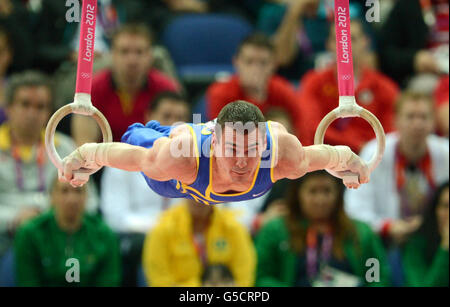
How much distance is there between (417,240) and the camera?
5086 millimetres

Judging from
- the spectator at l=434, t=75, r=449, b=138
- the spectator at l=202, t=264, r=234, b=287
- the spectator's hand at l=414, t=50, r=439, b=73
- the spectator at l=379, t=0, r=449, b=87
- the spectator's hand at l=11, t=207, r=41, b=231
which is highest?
the spectator at l=379, t=0, r=449, b=87

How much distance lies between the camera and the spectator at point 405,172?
531 centimetres

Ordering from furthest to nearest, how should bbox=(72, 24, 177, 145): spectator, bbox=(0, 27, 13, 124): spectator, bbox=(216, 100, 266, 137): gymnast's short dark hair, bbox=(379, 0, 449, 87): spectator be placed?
bbox=(379, 0, 449, 87): spectator → bbox=(0, 27, 13, 124): spectator → bbox=(72, 24, 177, 145): spectator → bbox=(216, 100, 266, 137): gymnast's short dark hair

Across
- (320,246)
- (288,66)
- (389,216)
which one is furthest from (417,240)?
(288,66)

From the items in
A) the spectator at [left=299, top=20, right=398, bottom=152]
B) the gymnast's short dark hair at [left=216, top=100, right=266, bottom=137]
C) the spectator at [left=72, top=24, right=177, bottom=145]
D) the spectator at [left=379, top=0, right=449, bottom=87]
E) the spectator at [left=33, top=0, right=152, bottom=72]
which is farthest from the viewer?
the spectator at [left=379, top=0, right=449, bottom=87]

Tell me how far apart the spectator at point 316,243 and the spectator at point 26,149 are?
1360 millimetres

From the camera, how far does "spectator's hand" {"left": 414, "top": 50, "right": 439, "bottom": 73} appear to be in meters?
6.24

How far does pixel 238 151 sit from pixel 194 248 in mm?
1851

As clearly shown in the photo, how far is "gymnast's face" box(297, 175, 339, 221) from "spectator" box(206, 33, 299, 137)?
0.69 m

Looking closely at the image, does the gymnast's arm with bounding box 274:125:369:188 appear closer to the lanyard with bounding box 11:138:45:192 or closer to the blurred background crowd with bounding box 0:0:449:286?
the blurred background crowd with bounding box 0:0:449:286

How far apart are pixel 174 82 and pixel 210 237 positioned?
1.49 metres

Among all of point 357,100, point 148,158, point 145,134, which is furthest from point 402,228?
point 148,158

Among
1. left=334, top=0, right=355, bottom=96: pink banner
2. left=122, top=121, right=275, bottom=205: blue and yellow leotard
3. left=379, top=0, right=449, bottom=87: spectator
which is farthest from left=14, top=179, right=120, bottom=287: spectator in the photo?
left=379, top=0, right=449, bottom=87: spectator

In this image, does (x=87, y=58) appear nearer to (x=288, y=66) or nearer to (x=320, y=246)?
(x=320, y=246)
